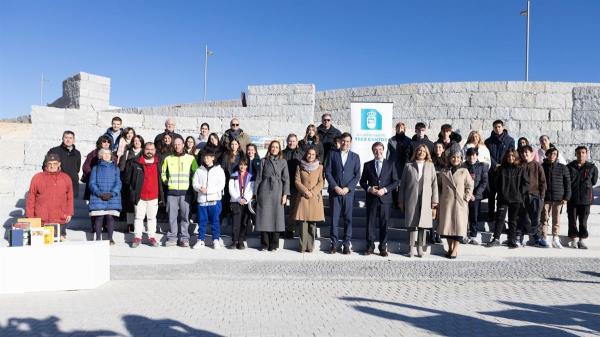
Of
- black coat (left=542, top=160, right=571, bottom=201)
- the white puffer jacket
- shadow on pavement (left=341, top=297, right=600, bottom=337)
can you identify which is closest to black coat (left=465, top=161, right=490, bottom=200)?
black coat (left=542, top=160, right=571, bottom=201)

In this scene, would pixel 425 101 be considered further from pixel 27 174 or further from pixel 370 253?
pixel 27 174

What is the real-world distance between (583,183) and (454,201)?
256 centimetres

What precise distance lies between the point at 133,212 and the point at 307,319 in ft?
16.5

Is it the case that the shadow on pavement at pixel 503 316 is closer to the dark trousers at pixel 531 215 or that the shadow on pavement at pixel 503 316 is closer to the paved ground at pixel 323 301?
the paved ground at pixel 323 301

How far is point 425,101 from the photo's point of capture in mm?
16609

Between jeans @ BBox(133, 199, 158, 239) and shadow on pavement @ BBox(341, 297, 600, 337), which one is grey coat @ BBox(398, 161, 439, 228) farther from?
jeans @ BBox(133, 199, 158, 239)

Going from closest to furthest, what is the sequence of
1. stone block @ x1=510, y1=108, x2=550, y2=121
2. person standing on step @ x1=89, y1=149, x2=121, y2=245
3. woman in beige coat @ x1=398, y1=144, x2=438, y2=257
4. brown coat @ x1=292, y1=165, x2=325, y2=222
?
woman in beige coat @ x1=398, y1=144, x2=438, y2=257, person standing on step @ x1=89, y1=149, x2=121, y2=245, brown coat @ x1=292, y1=165, x2=325, y2=222, stone block @ x1=510, y1=108, x2=550, y2=121

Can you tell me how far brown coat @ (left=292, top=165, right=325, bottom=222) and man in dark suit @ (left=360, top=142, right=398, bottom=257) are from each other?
74 centimetres

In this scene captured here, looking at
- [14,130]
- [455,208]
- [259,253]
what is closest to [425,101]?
[455,208]

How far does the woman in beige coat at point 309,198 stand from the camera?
7836 millimetres

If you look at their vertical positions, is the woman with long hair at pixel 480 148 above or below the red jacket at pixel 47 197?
above

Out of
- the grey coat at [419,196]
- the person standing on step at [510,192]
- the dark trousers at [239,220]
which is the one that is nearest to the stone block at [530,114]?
the person standing on step at [510,192]

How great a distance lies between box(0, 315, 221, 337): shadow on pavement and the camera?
400 cm

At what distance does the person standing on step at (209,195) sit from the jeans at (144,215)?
2.57ft
